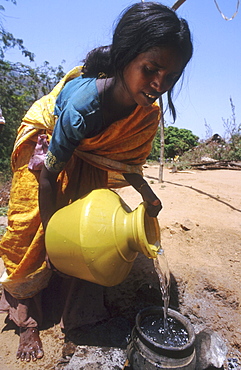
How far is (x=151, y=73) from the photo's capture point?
1229mm

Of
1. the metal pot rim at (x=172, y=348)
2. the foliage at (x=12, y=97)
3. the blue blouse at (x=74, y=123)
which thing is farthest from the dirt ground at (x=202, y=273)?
the foliage at (x=12, y=97)

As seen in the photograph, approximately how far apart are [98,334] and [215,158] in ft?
35.9

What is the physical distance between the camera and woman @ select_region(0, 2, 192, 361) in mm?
1220

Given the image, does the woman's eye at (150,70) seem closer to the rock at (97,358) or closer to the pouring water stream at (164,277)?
the pouring water stream at (164,277)

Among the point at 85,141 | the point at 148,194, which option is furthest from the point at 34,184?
the point at 148,194

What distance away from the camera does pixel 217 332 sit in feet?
5.61

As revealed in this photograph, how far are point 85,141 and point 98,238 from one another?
0.53 meters

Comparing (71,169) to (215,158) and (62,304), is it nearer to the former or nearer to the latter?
(62,304)

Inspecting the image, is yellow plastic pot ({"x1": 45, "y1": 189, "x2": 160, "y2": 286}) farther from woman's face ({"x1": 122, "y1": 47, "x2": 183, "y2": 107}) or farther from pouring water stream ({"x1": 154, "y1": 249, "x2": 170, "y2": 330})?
woman's face ({"x1": 122, "y1": 47, "x2": 183, "y2": 107})

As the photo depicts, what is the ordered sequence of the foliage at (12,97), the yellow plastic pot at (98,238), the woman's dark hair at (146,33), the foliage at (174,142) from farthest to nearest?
the foliage at (174,142) < the foliage at (12,97) < the yellow plastic pot at (98,238) < the woman's dark hair at (146,33)

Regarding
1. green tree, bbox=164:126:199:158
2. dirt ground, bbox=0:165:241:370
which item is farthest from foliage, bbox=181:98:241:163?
dirt ground, bbox=0:165:241:370

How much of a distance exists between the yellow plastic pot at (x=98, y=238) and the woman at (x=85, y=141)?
0.60 feet

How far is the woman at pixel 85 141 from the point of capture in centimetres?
122

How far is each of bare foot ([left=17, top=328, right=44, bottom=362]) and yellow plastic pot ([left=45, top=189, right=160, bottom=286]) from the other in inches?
21.5
